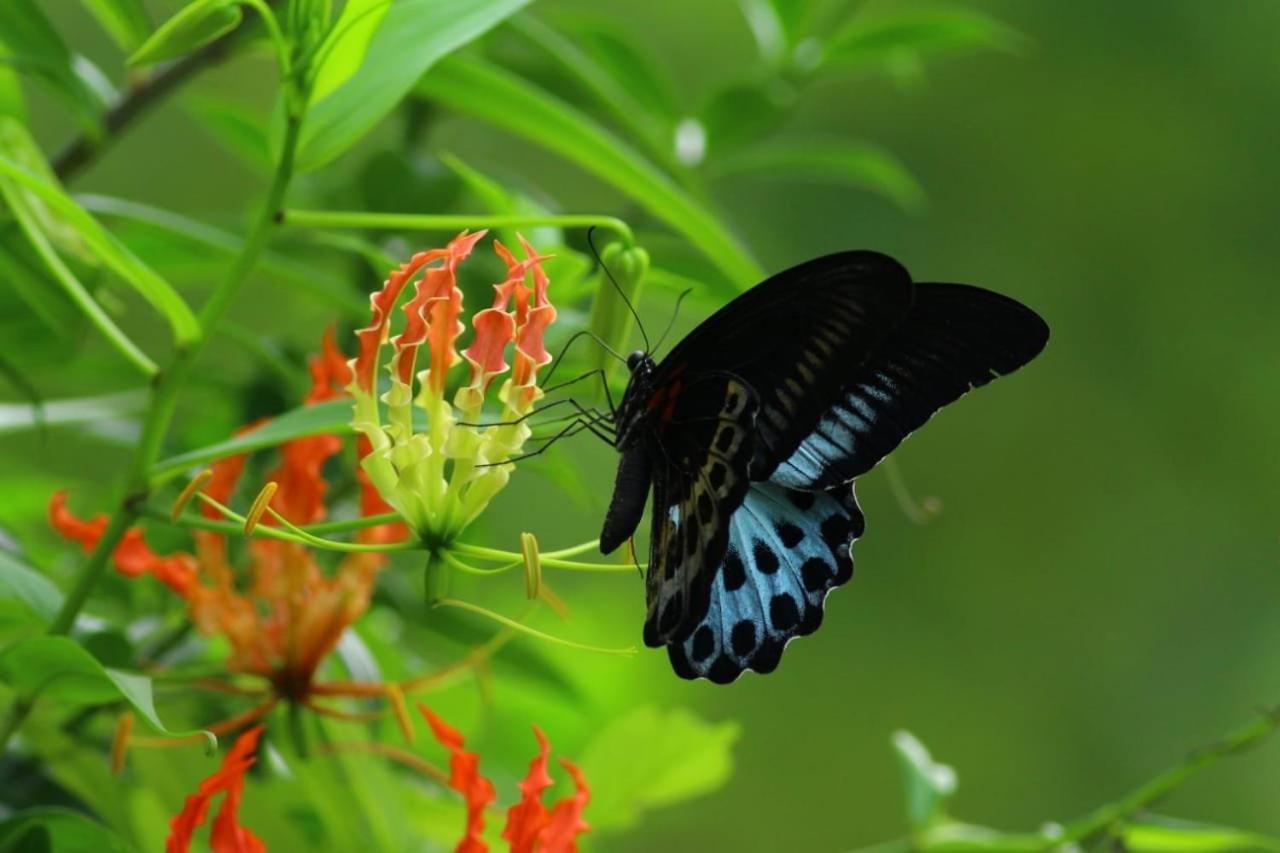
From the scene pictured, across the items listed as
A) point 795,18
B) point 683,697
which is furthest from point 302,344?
point 683,697

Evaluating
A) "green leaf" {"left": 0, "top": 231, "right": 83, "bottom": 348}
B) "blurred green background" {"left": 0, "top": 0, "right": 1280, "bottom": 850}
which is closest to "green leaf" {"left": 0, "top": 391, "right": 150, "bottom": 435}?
"green leaf" {"left": 0, "top": 231, "right": 83, "bottom": 348}

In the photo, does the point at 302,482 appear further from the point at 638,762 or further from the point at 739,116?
the point at 739,116

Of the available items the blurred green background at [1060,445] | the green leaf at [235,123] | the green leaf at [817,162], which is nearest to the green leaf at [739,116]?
the green leaf at [817,162]

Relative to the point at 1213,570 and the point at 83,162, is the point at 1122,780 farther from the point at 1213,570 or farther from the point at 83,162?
the point at 83,162

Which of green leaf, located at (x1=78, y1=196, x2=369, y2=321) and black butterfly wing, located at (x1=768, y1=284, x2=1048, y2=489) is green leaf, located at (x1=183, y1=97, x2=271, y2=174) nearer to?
green leaf, located at (x1=78, y1=196, x2=369, y2=321)

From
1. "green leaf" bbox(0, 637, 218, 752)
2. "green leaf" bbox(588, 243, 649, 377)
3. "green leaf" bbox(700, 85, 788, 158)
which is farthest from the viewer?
"green leaf" bbox(700, 85, 788, 158)

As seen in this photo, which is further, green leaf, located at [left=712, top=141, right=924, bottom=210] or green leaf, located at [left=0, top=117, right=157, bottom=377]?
green leaf, located at [left=712, top=141, right=924, bottom=210]
